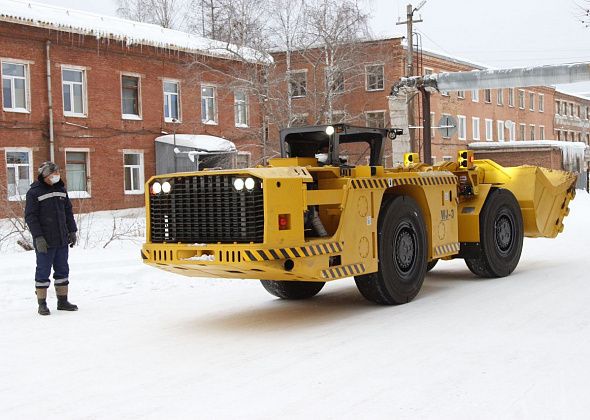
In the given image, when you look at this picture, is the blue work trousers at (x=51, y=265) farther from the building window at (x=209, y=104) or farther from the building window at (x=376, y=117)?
the building window at (x=376, y=117)

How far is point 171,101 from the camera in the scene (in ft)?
112

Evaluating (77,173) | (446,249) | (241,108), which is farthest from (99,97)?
(446,249)

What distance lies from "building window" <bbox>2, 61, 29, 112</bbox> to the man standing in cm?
1960

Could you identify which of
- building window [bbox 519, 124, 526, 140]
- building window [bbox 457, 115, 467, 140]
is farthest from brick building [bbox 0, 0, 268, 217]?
building window [bbox 519, 124, 526, 140]

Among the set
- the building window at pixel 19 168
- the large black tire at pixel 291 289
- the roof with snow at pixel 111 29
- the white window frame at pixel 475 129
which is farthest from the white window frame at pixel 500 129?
the large black tire at pixel 291 289

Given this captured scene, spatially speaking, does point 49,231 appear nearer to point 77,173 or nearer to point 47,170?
point 47,170

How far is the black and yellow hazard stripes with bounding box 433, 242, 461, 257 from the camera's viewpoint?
992cm

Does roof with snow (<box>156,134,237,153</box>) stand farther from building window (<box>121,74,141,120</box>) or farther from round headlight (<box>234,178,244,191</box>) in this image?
round headlight (<box>234,178,244,191</box>)

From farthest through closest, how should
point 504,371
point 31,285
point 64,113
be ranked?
point 64,113, point 31,285, point 504,371

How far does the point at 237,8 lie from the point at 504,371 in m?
28.2

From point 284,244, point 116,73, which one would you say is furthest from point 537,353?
point 116,73

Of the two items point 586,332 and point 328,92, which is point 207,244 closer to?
point 586,332

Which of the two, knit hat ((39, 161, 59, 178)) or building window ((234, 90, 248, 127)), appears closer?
knit hat ((39, 161, 59, 178))

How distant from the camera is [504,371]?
5914mm
